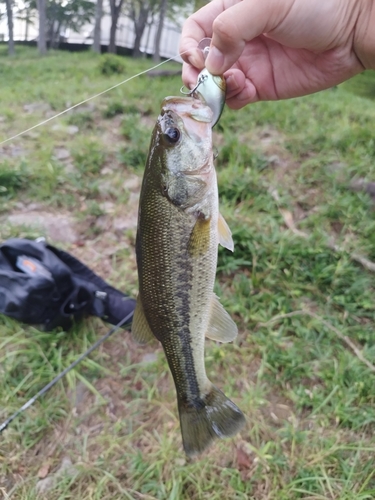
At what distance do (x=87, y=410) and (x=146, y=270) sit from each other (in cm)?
152

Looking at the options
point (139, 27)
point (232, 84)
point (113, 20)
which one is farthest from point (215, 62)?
point (139, 27)

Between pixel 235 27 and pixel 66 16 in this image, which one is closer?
pixel 235 27

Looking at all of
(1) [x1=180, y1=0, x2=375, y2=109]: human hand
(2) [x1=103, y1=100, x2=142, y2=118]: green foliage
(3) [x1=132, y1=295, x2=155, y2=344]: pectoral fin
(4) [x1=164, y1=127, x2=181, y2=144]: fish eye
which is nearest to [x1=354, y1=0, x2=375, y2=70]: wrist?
(1) [x1=180, y1=0, x2=375, y2=109]: human hand

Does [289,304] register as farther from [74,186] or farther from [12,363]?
[74,186]

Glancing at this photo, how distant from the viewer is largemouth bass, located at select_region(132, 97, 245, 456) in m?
1.48

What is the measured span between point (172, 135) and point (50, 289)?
5.54 feet

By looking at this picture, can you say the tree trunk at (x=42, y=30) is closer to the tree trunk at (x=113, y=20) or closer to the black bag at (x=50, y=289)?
the tree trunk at (x=113, y=20)

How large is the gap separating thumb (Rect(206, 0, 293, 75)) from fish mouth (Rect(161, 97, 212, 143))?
0.25 meters

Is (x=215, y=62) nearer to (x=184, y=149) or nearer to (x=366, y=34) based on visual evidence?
(x=184, y=149)

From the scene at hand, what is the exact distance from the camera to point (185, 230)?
151cm

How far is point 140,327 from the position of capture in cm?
166

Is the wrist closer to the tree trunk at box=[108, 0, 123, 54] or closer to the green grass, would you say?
the green grass

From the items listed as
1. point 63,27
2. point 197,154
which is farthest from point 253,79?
point 63,27

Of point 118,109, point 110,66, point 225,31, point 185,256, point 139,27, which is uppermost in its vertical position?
point 225,31
